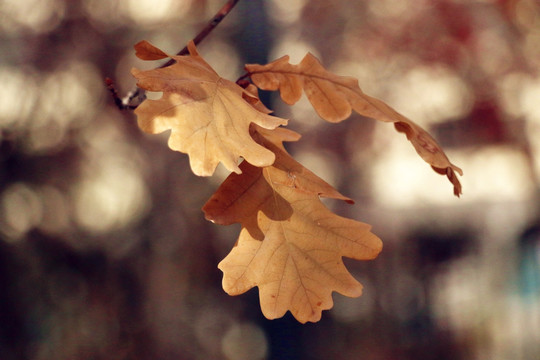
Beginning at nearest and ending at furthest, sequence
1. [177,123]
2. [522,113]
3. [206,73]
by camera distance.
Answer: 1. [177,123]
2. [206,73]
3. [522,113]

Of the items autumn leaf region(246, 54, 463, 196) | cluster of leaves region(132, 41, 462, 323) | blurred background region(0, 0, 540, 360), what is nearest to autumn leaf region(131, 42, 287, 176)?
cluster of leaves region(132, 41, 462, 323)

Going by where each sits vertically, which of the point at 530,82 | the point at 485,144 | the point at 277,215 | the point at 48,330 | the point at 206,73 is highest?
the point at 206,73

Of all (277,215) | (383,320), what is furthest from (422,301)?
(277,215)

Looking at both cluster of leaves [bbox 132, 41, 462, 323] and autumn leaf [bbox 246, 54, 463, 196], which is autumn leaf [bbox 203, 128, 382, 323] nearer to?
cluster of leaves [bbox 132, 41, 462, 323]

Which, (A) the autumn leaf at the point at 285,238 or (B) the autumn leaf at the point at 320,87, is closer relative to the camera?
(A) the autumn leaf at the point at 285,238

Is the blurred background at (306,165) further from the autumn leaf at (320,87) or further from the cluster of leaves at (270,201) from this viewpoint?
the cluster of leaves at (270,201)

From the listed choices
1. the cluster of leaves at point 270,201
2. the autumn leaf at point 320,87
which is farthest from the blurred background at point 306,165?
the cluster of leaves at point 270,201

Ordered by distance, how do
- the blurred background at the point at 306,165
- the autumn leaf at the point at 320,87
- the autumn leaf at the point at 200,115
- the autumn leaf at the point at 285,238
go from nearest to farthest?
1. the autumn leaf at the point at 200,115
2. the autumn leaf at the point at 285,238
3. the autumn leaf at the point at 320,87
4. the blurred background at the point at 306,165

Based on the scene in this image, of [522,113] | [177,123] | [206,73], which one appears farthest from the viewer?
[522,113]

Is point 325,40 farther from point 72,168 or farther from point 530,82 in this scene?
point 72,168

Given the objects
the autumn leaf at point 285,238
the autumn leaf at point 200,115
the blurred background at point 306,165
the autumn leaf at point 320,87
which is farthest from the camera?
the blurred background at point 306,165
